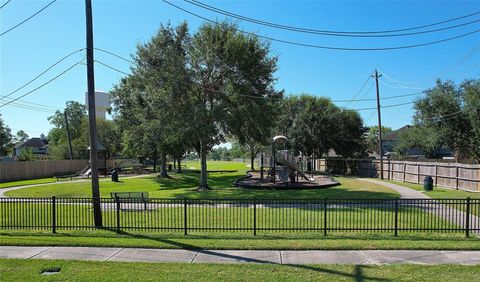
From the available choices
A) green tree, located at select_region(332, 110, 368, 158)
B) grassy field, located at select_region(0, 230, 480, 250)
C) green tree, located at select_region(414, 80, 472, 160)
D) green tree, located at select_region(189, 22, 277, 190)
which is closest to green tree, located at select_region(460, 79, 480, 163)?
green tree, located at select_region(414, 80, 472, 160)

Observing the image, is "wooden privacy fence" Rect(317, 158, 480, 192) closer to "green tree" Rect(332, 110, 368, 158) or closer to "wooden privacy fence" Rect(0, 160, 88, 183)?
"green tree" Rect(332, 110, 368, 158)

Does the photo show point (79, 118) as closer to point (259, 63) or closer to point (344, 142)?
point (344, 142)

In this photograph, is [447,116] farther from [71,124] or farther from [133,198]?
[71,124]

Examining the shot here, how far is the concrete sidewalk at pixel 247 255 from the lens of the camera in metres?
8.51

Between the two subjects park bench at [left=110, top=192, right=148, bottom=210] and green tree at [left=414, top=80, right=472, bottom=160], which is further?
green tree at [left=414, top=80, right=472, bottom=160]

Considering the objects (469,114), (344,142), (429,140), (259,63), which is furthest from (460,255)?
(344,142)

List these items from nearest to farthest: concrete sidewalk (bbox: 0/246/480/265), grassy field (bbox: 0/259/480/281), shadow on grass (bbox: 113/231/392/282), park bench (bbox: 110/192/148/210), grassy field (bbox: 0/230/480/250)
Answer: grassy field (bbox: 0/259/480/281)
shadow on grass (bbox: 113/231/392/282)
concrete sidewalk (bbox: 0/246/480/265)
grassy field (bbox: 0/230/480/250)
park bench (bbox: 110/192/148/210)

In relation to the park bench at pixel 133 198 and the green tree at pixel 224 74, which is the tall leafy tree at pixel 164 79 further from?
the park bench at pixel 133 198

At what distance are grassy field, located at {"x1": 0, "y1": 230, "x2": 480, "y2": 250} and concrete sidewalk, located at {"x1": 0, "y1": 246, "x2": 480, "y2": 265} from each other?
35 centimetres

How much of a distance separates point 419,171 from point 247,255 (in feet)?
87.4

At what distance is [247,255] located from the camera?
9016 mm

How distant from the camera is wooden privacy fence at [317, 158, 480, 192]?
25.9m

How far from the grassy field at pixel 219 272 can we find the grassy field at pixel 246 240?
1.66 m

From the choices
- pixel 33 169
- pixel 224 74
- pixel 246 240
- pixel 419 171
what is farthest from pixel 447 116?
pixel 33 169
